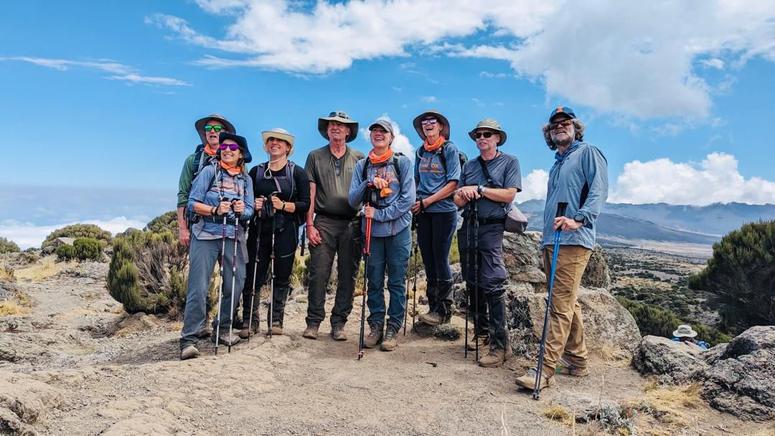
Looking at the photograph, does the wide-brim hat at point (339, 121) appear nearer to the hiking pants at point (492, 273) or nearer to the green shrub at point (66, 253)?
the hiking pants at point (492, 273)

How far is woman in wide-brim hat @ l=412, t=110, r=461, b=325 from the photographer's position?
705cm

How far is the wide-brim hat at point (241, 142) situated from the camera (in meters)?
6.61

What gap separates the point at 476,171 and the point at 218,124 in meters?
3.35

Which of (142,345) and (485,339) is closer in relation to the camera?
(485,339)

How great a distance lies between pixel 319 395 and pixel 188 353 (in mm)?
1776

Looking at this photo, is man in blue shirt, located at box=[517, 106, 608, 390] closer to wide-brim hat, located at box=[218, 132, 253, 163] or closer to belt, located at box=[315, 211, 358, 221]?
belt, located at box=[315, 211, 358, 221]

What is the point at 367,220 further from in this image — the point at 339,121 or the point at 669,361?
the point at 669,361

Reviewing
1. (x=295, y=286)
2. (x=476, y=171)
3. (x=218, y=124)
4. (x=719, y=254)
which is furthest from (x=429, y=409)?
(x=719, y=254)

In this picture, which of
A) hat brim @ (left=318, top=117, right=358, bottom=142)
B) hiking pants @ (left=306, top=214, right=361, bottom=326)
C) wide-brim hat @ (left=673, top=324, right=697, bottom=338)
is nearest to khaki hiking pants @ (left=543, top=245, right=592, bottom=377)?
hiking pants @ (left=306, top=214, right=361, bottom=326)

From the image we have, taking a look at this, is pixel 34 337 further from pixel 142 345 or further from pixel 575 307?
pixel 575 307

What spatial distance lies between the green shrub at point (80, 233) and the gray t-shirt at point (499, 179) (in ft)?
78.2

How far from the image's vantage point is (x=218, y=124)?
282 inches

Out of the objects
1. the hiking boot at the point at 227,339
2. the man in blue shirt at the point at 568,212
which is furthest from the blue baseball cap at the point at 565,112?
the hiking boot at the point at 227,339

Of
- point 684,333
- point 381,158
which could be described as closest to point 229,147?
point 381,158
